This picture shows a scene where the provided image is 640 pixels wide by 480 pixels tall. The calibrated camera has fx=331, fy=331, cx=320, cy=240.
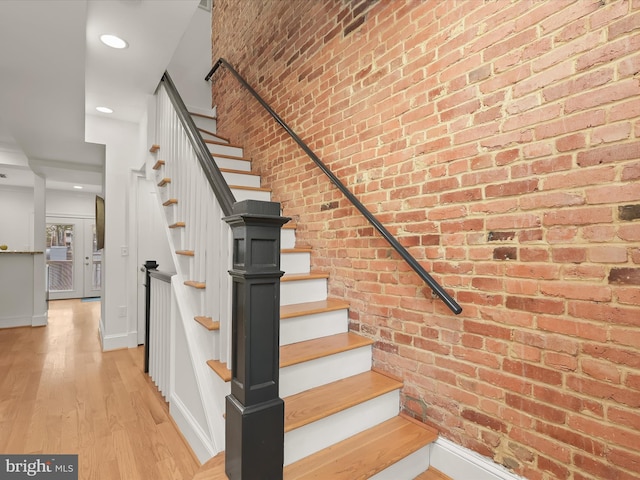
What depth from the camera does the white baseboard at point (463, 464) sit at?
4.58ft

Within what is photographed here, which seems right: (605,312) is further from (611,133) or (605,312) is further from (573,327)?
(611,133)

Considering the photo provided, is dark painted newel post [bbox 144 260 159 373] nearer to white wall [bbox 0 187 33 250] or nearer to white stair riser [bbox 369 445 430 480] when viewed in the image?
white stair riser [bbox 369 445 430 480]

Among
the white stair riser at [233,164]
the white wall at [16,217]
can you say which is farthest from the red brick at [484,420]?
the white wall at [16,217]

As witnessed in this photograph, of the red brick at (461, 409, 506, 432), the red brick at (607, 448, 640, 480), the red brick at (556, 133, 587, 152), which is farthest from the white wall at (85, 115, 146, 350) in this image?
the red brick at (607, 448, 640, 480)

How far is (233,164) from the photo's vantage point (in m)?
3.27

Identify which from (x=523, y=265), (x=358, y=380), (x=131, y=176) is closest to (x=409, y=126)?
(x=523, y=265)

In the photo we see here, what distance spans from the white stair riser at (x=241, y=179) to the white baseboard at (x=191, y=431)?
178cm

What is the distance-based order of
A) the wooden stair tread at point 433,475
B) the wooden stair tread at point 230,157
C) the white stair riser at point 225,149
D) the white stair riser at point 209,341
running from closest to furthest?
the wooden stair tread at point 433,475 < the white stair riser at point 209,341 < the wooden stair tread at point 230,157 < the white stair riser at point 225,149

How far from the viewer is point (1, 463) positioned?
73.0 inches

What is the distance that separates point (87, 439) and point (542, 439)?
2.50 m

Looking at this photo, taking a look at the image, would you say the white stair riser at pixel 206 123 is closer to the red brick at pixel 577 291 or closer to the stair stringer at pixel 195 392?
the stair stringer at pixel 195 392

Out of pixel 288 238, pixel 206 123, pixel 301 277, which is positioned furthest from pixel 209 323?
pixel 206 123

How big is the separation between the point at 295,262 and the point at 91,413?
72.3 inches

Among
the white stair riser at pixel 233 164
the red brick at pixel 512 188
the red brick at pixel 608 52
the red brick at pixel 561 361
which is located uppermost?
the white stair riser at pixel 233 164
